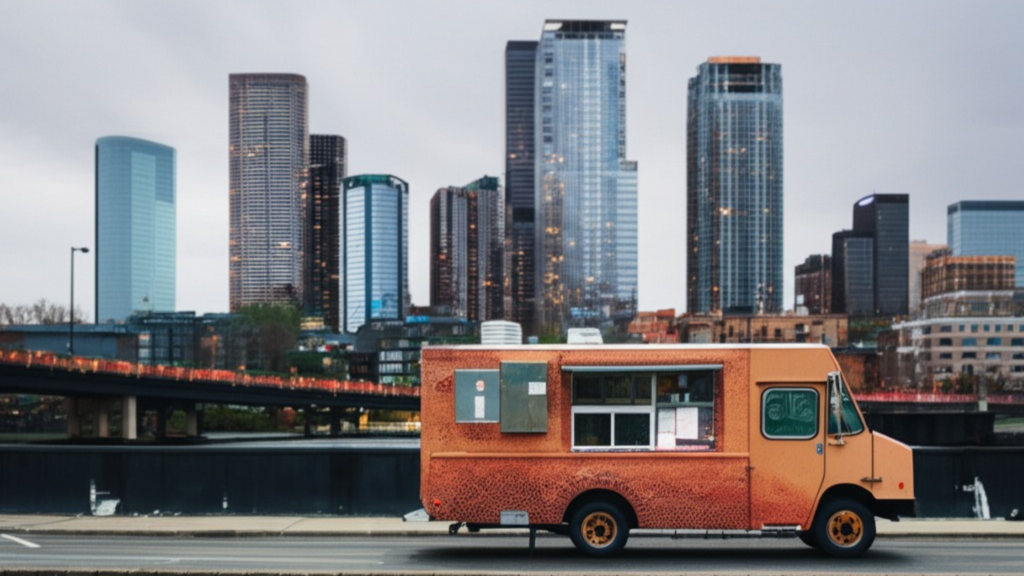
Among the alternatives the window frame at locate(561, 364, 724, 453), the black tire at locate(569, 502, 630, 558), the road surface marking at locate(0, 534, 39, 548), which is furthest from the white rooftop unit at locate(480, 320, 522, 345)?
the road surface marking at locate(0, 534, 39, 548)

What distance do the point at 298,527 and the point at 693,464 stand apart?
8.05m

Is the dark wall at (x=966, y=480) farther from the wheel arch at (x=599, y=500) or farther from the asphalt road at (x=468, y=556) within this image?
the wheel arch at (x=599, y=500)

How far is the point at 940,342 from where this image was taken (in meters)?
198

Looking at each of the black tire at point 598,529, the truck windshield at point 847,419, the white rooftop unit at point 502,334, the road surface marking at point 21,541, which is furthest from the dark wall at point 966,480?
the road surface marking at point 21,541

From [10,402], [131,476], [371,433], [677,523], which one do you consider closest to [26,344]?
[10,402]

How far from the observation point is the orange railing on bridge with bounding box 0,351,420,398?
87.6 m

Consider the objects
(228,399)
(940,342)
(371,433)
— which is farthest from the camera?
(940,342)

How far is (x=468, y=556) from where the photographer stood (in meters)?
15.8

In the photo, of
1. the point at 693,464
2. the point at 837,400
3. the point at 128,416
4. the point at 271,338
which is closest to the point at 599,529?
the point at 693,464

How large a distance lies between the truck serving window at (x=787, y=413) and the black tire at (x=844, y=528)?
46.7 inches

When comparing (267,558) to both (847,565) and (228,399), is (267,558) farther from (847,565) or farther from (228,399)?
(228,399)

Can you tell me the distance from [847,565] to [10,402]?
481ft

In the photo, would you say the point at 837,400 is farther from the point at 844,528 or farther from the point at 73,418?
the point at 73,418

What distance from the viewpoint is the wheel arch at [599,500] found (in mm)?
15406
